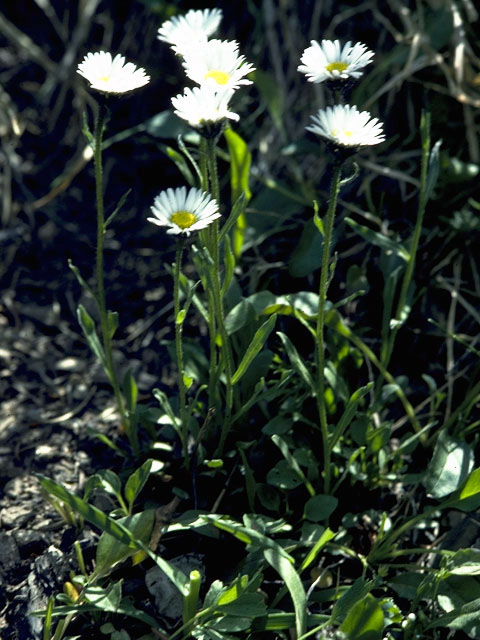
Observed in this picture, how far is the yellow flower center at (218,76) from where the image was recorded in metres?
1.46

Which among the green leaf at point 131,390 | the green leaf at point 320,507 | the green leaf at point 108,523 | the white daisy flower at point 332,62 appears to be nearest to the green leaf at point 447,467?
the green leaf at point 320,507

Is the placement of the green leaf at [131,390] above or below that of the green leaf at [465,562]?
above

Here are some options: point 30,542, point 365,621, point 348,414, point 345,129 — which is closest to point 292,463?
point 348,414

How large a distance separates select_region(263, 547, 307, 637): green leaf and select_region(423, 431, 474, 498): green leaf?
34cm

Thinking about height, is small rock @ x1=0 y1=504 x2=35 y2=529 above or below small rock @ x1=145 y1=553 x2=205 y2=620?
above

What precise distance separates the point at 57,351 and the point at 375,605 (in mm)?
1232

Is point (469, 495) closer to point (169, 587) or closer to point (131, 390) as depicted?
point (169, 587)

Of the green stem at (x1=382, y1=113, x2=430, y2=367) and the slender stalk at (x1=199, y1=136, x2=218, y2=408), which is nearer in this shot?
the slender stalk at (x1=199, y1=136, x2=218, y2=408)

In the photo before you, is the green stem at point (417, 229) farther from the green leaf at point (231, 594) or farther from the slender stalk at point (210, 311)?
the green leaf at point (231, 594)

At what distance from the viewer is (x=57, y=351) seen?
2268mm

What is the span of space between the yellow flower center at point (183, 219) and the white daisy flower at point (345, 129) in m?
0.26

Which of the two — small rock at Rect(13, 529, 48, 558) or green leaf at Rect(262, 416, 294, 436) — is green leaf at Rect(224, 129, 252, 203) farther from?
small rock at Rect(13, 529, 48, 558)

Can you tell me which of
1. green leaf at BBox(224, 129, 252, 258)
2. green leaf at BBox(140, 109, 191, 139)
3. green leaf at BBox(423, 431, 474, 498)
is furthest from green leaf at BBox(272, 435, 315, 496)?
green leaf at BBox(140, 109, 191, 139)

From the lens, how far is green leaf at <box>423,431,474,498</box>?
1641mm
